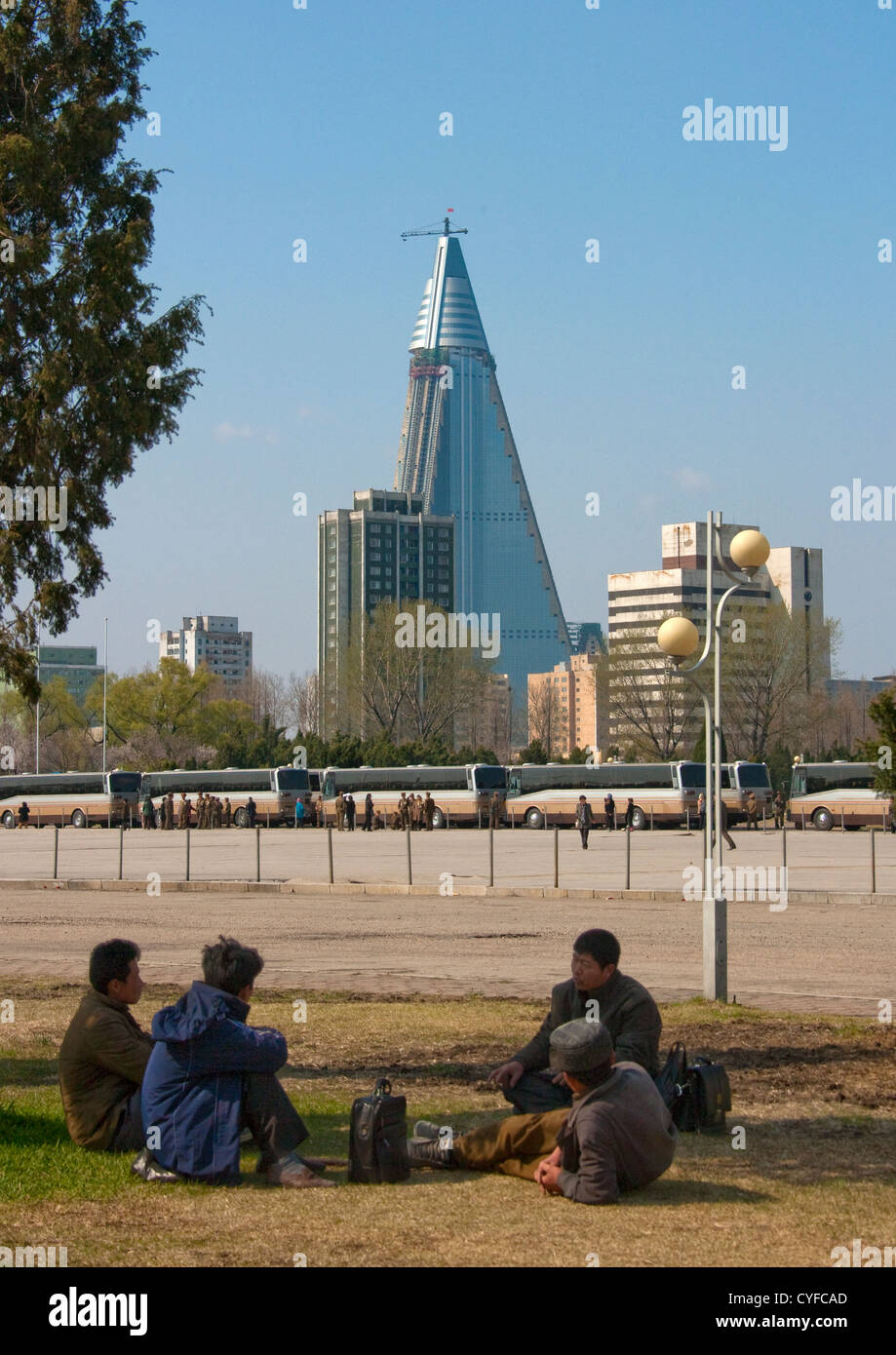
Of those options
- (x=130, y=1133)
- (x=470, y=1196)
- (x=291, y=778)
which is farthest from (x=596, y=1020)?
(x=291, y=778)

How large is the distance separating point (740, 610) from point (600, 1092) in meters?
96.5

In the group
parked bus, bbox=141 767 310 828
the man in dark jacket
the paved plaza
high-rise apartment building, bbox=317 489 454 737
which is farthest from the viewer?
high-rise apartment building, bbox=317 489 454 737

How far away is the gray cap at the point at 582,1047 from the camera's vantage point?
21.9ft

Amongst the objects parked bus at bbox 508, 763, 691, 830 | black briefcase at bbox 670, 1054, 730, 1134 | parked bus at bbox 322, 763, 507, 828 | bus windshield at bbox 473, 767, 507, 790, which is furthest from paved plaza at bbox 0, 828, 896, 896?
black briefcase at bbox 670, 1054, 730, 1134

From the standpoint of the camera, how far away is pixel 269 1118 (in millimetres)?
7102

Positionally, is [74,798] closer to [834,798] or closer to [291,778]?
[291,778]

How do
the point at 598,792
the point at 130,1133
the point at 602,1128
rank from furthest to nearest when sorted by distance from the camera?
1. the point at 598,792
2. the point at 130,1133
3. the point at 602,1128

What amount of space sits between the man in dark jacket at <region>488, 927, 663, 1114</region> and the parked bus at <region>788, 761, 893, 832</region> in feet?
181

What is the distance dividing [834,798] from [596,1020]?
6062cm

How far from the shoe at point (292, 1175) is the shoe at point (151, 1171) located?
0.44 meters

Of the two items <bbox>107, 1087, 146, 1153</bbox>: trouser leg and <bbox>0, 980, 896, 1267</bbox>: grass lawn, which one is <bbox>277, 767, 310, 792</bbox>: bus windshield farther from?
<bbox>107, 1087, 146, 1153</bbox>: trouser leg

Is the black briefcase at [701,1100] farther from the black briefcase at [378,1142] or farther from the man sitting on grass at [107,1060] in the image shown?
the man sitting on grass at [107,1060]

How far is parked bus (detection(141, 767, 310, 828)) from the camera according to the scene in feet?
250
